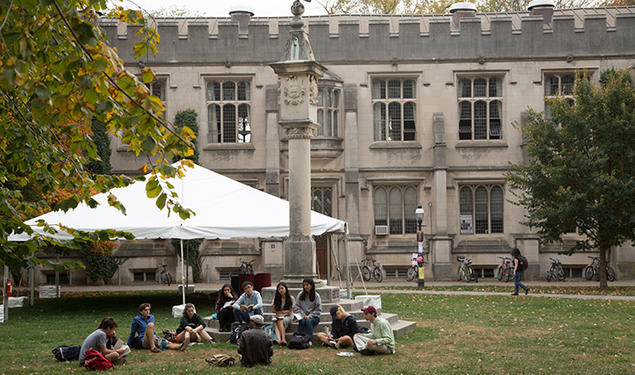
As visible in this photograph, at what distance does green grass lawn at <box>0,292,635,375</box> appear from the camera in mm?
9820

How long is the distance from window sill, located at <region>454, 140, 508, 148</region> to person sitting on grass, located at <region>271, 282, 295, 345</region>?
57.3 ft

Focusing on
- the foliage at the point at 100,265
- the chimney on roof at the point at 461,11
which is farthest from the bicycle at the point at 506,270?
the foliage at the point at 100,265

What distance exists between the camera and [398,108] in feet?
94.9

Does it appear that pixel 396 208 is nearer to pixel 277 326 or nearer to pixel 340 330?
pixel 277 326

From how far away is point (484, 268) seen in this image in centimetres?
2823

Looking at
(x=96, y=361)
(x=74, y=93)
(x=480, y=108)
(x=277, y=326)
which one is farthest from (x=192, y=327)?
(x=480, y=108)

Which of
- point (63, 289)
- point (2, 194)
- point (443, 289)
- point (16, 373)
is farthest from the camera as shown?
point (63, 289)

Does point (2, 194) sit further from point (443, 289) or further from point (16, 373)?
point (443, 289)

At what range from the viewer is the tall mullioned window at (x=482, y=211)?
2841 cm

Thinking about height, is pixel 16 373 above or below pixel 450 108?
below

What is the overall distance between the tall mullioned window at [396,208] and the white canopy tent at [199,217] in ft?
33.3

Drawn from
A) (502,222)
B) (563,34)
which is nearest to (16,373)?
(502,222)

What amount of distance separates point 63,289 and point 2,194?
20.7 m

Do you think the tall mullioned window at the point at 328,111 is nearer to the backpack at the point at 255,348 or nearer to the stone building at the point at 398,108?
the stone building at the point at 398,108
